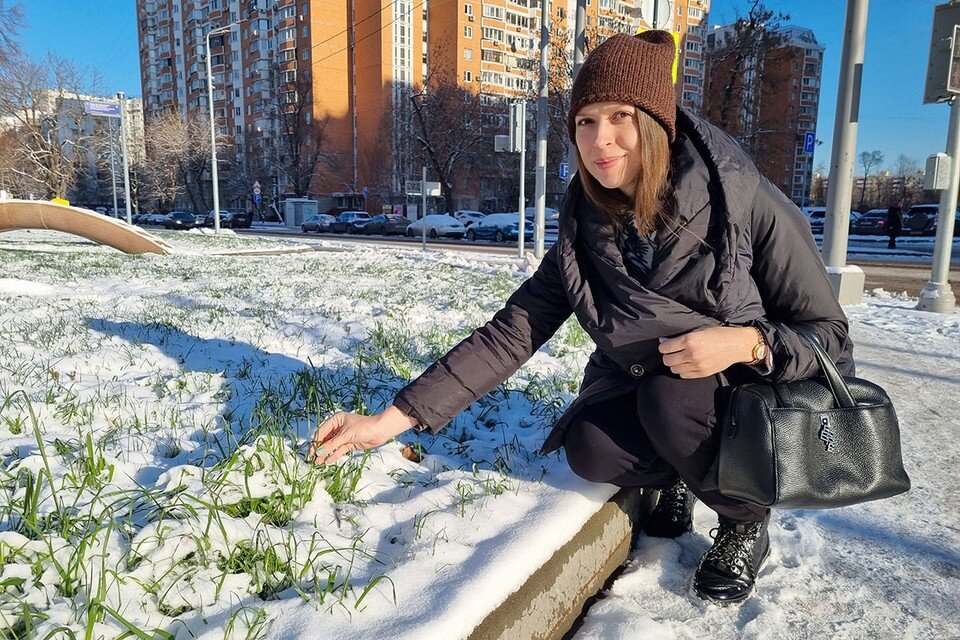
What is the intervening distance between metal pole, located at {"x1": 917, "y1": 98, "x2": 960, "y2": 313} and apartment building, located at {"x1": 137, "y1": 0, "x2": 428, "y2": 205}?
149 ft

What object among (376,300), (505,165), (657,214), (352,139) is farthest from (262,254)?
(352,139)

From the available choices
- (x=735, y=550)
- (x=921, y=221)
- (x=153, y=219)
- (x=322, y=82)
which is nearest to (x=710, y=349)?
(x=735, y=550)

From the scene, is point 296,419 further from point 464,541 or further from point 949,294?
point 949,294

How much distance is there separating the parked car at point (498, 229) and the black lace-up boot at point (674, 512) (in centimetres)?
2513

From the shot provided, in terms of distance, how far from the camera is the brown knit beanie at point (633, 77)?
1.76 m

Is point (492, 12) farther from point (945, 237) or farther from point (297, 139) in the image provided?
point (945, 237)

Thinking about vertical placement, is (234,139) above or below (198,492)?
above

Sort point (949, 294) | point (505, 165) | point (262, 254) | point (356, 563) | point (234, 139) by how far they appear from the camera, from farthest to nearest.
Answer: point (234, 139) < point (505, 165) < point (262, 254) < point (949, 294) < point (356, 563)

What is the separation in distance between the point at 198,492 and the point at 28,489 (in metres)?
0.43

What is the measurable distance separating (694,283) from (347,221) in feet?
123

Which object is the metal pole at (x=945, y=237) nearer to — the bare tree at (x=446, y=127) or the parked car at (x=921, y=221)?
the parked car at (x=921, y=221)

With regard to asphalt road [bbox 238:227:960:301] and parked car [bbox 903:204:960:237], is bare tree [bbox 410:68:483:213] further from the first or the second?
asphalt road [bbox 238:227:960:301]

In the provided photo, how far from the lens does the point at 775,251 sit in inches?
71.7

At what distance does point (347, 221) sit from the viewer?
37.7m
